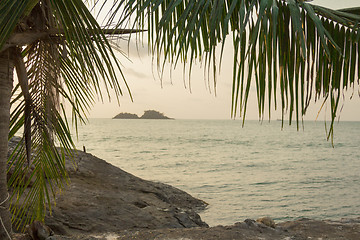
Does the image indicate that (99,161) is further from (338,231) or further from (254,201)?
(254,201)

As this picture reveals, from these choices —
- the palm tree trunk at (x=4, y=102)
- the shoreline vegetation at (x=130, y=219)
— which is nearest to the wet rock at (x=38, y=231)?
the shoreline vegetation at (x=130, y=219)

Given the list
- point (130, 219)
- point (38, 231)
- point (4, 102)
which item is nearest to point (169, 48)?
point (4, 102)

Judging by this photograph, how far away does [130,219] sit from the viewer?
21.3 feet

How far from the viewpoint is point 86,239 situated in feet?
15.7

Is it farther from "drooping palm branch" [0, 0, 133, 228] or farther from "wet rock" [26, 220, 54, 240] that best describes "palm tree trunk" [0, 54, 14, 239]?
"wet rock" [26, 220, 54, 240]

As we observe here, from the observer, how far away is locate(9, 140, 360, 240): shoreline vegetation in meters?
5.04

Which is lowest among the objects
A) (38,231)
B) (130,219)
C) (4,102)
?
(130,219)

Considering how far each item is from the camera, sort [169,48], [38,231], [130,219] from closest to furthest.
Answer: [169,48]
[38,231]
[130,219]

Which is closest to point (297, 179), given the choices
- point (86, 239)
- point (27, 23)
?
point (86, 239)

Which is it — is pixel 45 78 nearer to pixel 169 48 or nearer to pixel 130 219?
pixel 169 48

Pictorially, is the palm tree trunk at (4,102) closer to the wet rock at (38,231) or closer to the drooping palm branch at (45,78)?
the drooping palm branch at (45,78)

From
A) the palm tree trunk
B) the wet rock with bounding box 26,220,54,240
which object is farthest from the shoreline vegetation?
the palm tree trunk

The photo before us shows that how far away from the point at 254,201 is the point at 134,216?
775 cm

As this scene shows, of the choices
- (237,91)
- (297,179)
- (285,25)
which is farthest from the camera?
(297,179)
